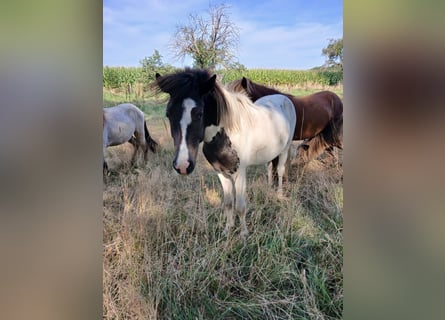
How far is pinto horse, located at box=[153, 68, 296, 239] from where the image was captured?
3.98 ft

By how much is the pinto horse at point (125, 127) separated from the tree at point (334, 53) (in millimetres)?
723

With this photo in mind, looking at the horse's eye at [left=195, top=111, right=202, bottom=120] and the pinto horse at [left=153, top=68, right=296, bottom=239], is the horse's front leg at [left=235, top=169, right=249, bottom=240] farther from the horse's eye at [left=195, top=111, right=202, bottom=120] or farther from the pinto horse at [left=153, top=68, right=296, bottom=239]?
the horse's eye at [left=195, top=111, right=202, bottom=120]

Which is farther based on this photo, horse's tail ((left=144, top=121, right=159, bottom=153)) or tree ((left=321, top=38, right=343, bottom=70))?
horse's tail ((left=144, top=121, right=159, bottom=153))

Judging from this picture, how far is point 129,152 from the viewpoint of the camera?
1.30 m

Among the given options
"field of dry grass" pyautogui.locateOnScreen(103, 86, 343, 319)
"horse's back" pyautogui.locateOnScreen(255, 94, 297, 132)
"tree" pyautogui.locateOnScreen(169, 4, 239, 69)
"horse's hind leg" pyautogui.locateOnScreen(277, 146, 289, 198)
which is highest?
"tree" pyautogui.locateOnScreen(169, 4, 239, 69)

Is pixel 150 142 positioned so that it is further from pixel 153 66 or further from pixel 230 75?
pixel 230 75

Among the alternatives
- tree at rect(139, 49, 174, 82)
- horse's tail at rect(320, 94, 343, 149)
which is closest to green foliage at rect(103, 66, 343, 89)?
tree at rect(139, 49, 174, 82)

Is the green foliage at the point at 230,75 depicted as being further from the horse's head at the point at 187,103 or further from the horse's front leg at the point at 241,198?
the horse's front leg at the point at 241,198

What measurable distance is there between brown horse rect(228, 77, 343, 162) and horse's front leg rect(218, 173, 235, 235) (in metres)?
0.31

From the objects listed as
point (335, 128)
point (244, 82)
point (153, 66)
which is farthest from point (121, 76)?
point (335, 128)

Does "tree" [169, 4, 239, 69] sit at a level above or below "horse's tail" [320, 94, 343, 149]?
above

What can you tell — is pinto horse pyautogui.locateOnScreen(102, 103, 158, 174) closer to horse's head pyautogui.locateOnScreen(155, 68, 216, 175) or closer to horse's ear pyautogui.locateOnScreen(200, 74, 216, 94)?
horse's head pyautogui.locateOnScreen(155, 68, 216, 175)
